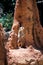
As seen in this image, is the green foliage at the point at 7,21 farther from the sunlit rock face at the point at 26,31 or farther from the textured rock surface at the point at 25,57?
the textured rock surface at the point at 25,57

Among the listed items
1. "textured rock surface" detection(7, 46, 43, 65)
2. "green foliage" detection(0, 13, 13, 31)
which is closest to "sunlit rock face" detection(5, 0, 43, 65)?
"textured rock surface" detection(7, 46, 43, 65)

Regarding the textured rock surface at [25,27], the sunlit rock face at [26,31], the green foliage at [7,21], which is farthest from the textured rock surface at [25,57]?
the green foliage at [7,21]

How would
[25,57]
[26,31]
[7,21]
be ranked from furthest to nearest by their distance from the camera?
[7,21] < [26,31] < [25,57]

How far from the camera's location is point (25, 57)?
8.31ft

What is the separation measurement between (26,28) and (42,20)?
1.54m

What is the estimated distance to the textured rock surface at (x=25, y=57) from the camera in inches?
96.5

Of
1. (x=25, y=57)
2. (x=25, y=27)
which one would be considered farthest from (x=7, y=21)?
(x=25, y=57)

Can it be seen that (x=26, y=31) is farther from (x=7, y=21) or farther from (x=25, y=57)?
(x=7, y=21)

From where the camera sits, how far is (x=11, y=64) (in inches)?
95.0

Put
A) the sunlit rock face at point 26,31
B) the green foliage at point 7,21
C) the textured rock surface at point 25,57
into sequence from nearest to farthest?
the textured rock surface at point 25,57, the sunlit rock face at point 26,31, the green foliage at point 7,21

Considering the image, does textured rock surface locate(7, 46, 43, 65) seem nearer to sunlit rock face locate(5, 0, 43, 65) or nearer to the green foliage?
sunlit rock face locate(5, 0, 43, 65)

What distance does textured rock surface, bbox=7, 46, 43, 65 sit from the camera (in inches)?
96.5

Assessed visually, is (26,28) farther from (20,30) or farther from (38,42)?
(38,42)

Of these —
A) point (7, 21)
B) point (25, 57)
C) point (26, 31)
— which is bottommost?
point (7, 21)
